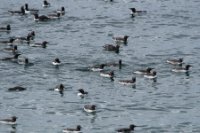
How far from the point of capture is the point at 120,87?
A: 4390 inches

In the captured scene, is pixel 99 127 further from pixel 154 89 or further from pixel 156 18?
pixel 156 18

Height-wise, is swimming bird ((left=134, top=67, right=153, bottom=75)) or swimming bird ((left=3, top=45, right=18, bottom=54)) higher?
swimming bird ((left=3, top=45, right=18, bottom=54))

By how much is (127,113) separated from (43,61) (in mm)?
20799

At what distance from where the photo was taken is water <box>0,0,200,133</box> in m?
101

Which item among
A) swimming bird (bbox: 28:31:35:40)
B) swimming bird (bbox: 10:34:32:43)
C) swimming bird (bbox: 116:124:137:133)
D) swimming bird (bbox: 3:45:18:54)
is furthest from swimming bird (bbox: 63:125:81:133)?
swimming bird (bbox: 28:31:35:40)

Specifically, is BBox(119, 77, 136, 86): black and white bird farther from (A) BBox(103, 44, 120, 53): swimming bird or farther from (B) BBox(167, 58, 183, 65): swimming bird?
(A) BBox(103, 44, 120, 53): swimming bird

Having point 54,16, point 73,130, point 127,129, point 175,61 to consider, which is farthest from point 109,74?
point 54,16

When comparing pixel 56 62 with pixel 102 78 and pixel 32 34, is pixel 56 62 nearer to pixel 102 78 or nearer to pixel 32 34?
pixel 102 78

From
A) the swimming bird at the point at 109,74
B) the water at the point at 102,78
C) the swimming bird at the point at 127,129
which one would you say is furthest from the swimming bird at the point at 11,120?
the swimming bird at the point at 109,74

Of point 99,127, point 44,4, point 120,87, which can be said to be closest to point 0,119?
point 99,127

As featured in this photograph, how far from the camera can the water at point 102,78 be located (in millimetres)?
100938

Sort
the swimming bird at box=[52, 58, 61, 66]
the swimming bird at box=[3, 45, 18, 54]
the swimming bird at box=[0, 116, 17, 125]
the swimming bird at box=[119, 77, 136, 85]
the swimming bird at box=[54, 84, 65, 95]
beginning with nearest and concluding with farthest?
the swimming bird at box=[0, 116, 17, 125] < the swimming bird at box=[54, 84, 65, 95] < the swimming bird at box=[119, 77, 136, 85] < the swimming bird at box=[52, 58, 61, 66] < the swimming bird at box=[3, 45, 18, 54]

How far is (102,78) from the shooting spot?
11531cm

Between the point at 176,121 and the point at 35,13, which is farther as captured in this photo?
the point at 35,13
